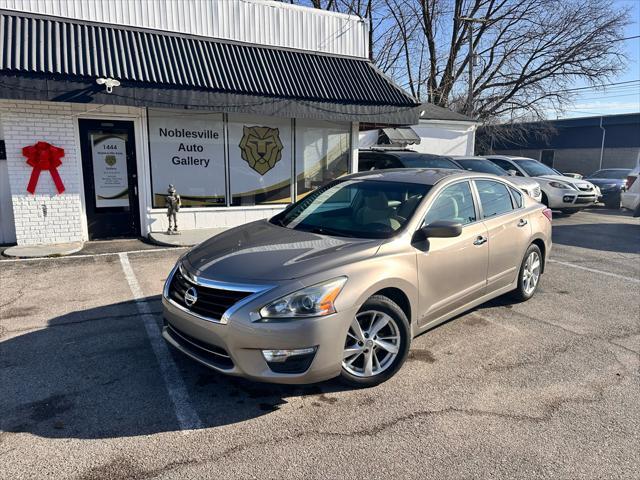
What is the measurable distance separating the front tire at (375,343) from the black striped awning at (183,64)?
655 centimetres

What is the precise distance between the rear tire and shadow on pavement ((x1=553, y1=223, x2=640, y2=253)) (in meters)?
4.46

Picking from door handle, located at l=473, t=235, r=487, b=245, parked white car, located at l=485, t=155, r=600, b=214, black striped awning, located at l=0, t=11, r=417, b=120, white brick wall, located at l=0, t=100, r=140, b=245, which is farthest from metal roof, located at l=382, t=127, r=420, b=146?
door handle, located at l=473, t=235, r=487, b=245

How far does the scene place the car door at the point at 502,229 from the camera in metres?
4.79

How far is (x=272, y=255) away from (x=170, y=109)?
6.85 metres

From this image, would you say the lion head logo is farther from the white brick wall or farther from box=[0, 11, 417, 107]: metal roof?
the white brick wall

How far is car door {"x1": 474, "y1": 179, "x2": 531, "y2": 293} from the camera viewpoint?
4789mm

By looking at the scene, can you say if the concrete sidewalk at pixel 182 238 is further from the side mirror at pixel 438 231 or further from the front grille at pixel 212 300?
the side mirror at pixel 438 231

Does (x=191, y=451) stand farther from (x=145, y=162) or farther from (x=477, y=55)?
(x=477, y=55)

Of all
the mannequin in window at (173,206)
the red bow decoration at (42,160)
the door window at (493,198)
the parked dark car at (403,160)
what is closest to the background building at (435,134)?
the parked dark car at (403,160)

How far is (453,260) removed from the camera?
13.7ft

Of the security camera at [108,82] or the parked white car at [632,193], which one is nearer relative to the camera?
the security camera at [108,82]

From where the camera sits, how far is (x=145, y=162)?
9281 millimetres

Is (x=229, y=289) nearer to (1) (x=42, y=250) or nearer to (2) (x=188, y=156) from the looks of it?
(1) (x=42, y=250)

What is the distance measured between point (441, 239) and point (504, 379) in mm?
1273
